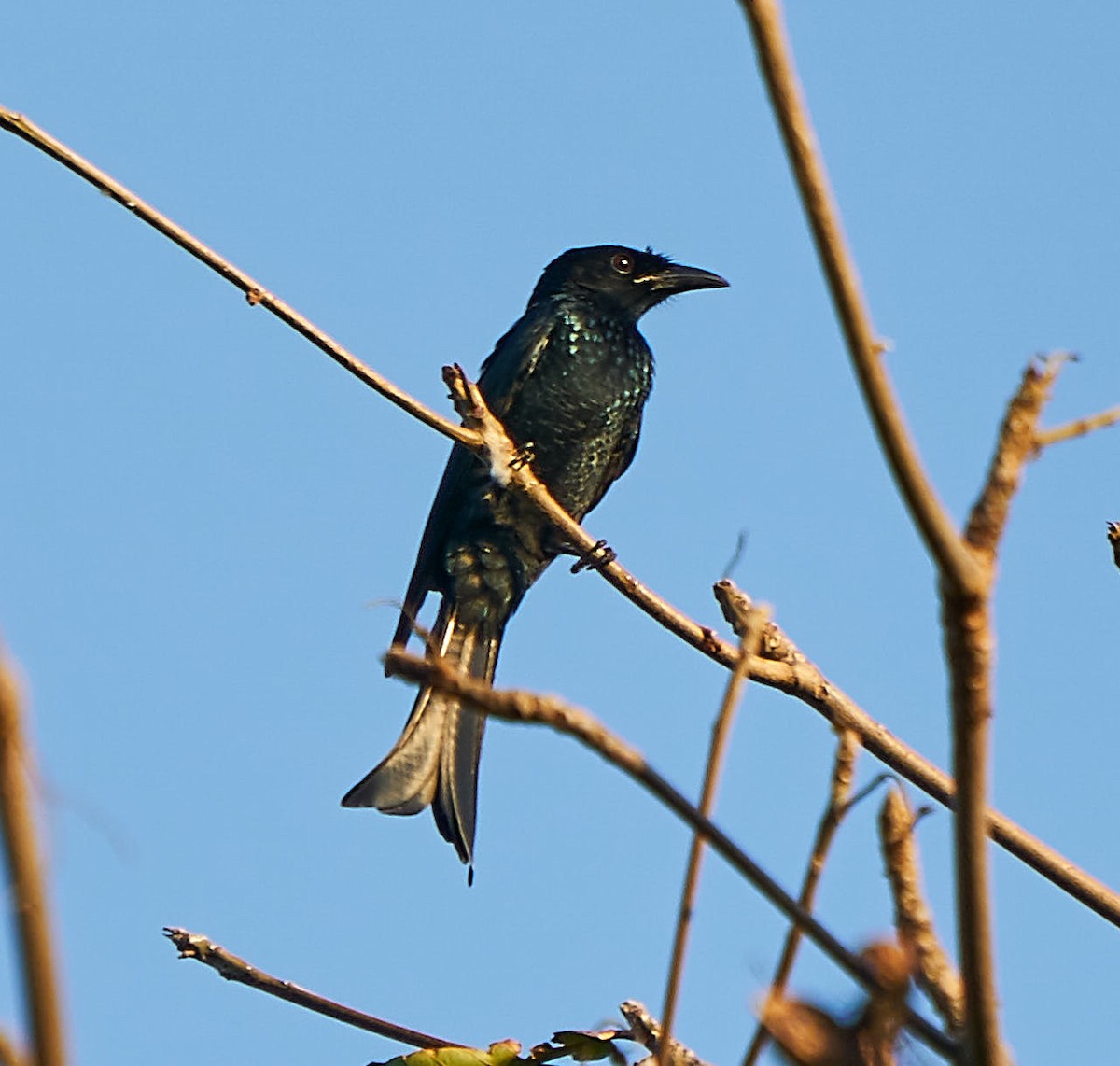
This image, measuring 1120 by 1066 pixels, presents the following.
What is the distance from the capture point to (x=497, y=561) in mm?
5637

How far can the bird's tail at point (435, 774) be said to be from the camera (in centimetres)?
469

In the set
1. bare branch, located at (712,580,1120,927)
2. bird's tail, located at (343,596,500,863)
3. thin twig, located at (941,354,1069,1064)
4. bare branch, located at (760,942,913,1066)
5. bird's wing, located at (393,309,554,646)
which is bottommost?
bare branch, located at (760,942,913,1066)

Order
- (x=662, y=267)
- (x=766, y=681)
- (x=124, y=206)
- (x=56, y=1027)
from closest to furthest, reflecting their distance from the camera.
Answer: (x=56, y=1027) → (x=124, y=206) → (x=766, y=681) → (x=662, y=267)

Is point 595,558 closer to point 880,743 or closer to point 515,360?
point 880,743

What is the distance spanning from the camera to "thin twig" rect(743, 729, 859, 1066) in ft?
3.49

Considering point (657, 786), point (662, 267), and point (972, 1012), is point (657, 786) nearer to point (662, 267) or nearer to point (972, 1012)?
point (972, 1012)

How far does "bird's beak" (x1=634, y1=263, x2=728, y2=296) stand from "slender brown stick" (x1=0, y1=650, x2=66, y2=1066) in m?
5.88

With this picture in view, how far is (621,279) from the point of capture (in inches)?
251

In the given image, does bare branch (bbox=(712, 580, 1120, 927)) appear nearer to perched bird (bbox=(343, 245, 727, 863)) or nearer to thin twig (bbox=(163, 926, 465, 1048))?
thin twig (bbox=(163, 926, 465, 1048))

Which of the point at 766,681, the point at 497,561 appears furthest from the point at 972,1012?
the point at 497,561

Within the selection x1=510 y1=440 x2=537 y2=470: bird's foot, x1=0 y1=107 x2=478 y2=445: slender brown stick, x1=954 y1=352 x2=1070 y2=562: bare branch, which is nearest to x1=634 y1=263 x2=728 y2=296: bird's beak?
x1=510 y1=440 x2=537 y2=470: bird's foot

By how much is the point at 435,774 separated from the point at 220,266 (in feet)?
7.44

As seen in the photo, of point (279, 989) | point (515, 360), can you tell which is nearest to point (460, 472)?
point (515, 360)

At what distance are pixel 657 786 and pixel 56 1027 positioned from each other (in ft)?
1.18
